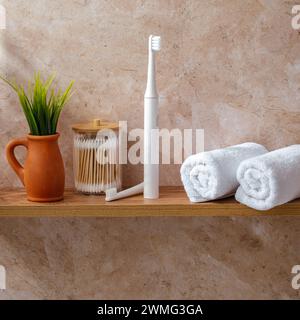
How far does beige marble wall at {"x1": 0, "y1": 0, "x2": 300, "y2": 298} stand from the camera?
1317mm

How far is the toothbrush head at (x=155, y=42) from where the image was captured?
1.24 m

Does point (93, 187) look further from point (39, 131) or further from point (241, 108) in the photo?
point (241, 108)

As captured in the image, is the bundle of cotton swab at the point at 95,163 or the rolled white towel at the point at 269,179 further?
the bundle of cotton swab at the point at 95,163

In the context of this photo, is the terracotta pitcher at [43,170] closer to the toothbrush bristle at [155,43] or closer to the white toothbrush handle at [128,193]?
the white toothbrush handle at [128,193]

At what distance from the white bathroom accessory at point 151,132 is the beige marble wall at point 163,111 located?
81 mm

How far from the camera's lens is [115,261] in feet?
4.65

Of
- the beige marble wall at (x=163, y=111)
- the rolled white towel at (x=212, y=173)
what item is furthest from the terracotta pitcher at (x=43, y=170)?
the rolled white towel at (x=212, y=173)

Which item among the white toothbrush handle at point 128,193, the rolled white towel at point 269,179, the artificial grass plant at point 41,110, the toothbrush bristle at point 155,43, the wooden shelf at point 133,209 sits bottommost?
the wooden shelf at point 133,209

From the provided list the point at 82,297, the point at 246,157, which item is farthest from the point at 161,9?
the point at 82,297

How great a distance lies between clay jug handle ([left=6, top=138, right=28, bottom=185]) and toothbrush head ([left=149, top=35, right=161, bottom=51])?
0.96 feet

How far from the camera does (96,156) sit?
50.2 inches

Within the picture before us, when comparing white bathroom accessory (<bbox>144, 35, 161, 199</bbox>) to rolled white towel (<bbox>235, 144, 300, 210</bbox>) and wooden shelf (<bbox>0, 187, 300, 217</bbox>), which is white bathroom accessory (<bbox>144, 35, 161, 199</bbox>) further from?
rolled white towel (<bbox>235, 144, 300, 210</bbox>)

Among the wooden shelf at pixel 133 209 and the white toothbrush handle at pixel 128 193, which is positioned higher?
the white toothbrush handle at pixel 128 193

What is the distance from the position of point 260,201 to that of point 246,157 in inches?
4.1
